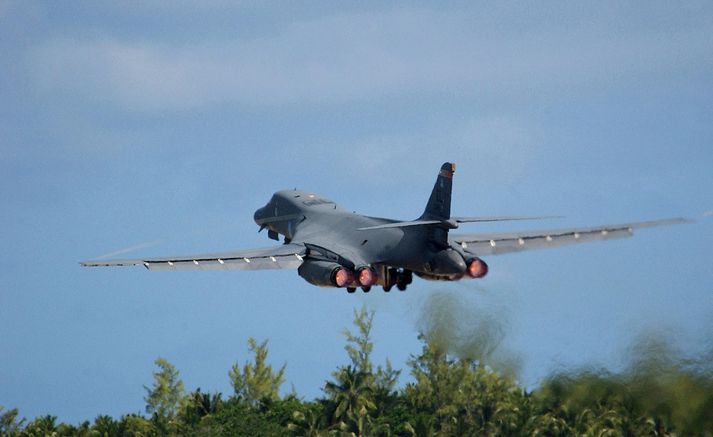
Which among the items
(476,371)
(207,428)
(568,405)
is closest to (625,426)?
(568,405)

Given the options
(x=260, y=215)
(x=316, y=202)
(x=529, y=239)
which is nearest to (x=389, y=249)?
(x=529, y=239)

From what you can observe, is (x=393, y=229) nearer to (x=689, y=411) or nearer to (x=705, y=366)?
(x=705, y=366)

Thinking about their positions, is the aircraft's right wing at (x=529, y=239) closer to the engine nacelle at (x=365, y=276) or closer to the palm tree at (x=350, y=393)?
the engine nacelle at (x=365, y=276)

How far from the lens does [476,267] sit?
51000 millimetres

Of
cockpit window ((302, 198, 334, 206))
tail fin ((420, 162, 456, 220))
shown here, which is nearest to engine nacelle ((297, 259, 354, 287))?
tail fin ((420, 162, 456, 220))

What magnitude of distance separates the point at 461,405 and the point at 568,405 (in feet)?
70.9

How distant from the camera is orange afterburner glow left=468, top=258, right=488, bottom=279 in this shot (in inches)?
2008

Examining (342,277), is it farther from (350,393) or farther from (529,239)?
(350,393)

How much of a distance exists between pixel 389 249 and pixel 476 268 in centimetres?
351

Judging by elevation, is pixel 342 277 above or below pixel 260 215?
below

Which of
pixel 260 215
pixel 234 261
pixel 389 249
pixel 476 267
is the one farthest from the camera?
pixel 260 215

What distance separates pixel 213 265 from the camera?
54.5 metres

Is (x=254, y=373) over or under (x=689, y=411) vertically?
over

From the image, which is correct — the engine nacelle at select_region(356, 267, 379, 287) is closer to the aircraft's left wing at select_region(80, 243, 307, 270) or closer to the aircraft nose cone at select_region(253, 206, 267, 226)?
the aircraft's left wing at select_region(80, 243, 307, 270)
